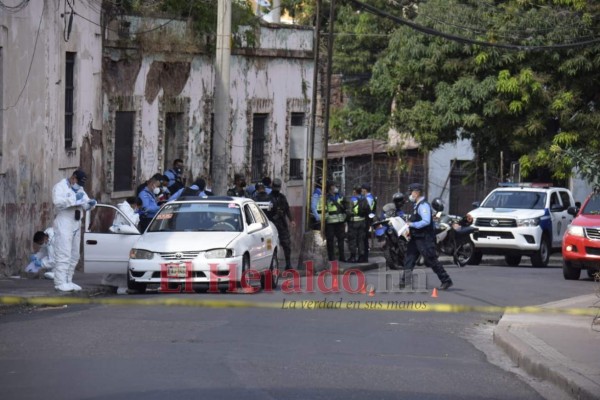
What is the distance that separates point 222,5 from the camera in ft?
72.8

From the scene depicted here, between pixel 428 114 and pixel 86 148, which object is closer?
pixel 86 148

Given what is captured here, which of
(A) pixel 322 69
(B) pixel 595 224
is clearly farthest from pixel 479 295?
(A) pixel 322 69

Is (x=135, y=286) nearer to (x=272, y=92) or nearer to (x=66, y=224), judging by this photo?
(x=66, y=224)

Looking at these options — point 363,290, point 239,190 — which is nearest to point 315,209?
point 239,190

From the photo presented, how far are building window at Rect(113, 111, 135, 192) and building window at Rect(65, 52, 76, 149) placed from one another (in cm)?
194

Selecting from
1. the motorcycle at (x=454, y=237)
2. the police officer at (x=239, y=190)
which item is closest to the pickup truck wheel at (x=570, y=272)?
the motorcycle at (x=454, y=237)

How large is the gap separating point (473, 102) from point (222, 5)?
1244 centimetres

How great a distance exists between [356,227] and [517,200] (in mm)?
4550

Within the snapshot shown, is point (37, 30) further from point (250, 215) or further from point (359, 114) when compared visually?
point (359, 114)

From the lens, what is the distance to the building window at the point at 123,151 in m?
24.7

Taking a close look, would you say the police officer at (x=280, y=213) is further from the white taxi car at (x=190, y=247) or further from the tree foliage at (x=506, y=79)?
the tree foliage at (x=506, y=79)

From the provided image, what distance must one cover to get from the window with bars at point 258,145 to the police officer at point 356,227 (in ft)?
14.3

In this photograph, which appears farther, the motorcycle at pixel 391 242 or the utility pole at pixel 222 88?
the motorcycle at pixel 391 242

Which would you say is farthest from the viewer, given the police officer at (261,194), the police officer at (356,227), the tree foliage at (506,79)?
the tree foliage at (506,79)
